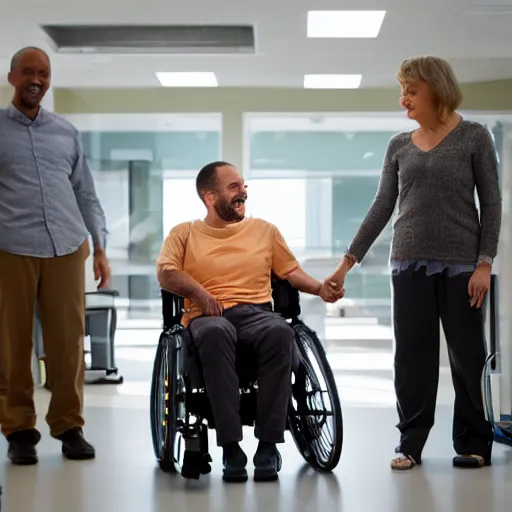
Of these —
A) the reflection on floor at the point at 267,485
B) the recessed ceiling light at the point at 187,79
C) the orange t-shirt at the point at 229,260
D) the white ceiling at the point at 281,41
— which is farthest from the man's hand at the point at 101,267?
the recessed ceiling light at the point at 187,79

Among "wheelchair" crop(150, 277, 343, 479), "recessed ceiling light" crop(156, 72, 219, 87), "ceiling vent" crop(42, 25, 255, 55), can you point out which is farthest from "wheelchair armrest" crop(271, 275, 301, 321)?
"recessed ceiling light" crop(156, 72, 219, 87)

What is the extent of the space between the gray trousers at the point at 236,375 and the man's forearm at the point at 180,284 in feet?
0.43

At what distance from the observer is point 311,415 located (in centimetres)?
325

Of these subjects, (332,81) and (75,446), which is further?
(332,81)

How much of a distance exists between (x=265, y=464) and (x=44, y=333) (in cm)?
89

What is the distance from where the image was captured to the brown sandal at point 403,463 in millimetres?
3244

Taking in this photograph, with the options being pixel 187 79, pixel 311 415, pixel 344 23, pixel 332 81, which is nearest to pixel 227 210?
pixel 311 415

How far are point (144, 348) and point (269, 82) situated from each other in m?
1.92

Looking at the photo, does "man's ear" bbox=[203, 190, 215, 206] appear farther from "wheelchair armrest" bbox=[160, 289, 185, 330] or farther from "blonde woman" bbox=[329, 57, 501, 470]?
"blonde woman" bbox=[329, 57, 501, 470]

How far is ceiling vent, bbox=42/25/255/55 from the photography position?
217 inches

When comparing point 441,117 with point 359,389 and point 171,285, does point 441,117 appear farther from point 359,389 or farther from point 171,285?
point 359,389

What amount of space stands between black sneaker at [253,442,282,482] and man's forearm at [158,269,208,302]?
1.68ft

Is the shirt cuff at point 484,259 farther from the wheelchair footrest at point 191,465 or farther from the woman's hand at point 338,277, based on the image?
the wheelchair footrest at point 191,465

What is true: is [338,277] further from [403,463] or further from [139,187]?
[139,187]
